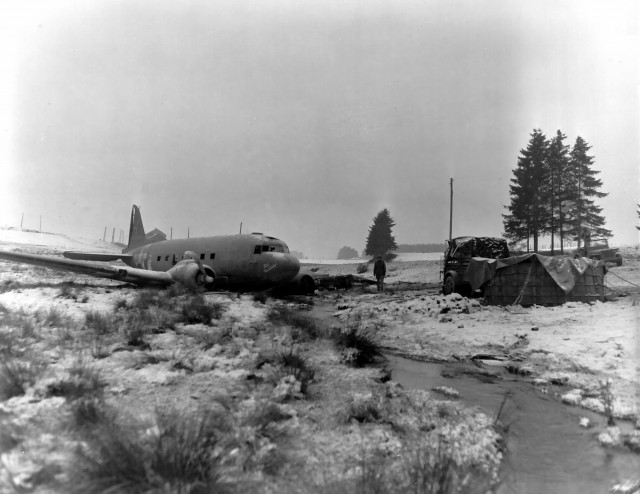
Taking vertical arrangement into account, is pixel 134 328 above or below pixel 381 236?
below

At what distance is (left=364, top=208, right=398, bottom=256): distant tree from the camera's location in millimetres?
57469

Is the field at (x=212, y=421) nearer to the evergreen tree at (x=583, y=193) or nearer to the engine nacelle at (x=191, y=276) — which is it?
the engine nacelle at (x=191, y=276)

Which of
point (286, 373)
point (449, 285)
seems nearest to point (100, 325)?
point (286, 373)

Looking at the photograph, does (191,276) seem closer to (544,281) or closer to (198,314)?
(198,314)

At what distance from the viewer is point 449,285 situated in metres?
14.5

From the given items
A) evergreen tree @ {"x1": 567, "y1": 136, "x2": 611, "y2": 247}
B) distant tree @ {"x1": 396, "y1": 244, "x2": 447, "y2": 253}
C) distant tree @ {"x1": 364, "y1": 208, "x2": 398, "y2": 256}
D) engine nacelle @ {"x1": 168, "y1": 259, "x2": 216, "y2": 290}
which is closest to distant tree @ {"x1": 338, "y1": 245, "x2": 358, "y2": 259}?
distant tree @ {"x1": 396, "y1": 244, "x2": 447, "y2": 253}

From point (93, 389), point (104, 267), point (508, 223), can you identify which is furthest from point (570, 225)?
point (93, 389)

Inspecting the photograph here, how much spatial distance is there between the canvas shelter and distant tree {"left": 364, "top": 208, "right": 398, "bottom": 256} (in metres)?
45.1

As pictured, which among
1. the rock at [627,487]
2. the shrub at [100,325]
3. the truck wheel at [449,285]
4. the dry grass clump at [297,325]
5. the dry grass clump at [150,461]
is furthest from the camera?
the truck wheel at [449,285]

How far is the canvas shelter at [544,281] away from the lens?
36.1 ft

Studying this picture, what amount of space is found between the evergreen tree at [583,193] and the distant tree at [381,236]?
1035 inches

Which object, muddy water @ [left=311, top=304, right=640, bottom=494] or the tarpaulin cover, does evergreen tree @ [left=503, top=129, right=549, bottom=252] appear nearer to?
the tarpaulin cover

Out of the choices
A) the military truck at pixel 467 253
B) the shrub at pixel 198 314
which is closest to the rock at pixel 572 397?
the shrub at pixel 198 314

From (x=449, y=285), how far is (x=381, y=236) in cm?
4376
